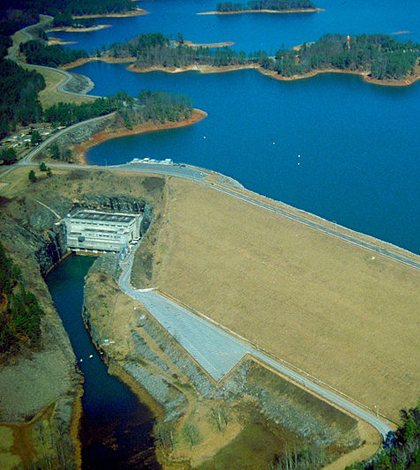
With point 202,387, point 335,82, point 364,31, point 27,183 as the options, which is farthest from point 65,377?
point 364,31

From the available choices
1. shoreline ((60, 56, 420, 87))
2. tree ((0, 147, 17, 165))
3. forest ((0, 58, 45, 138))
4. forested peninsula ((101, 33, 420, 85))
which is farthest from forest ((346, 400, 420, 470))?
forested peninsula ((101, 33, 420, 85))

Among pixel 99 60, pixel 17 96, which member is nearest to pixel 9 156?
pixel 17 96

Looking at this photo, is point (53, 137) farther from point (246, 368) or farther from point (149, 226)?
point (246, 368)

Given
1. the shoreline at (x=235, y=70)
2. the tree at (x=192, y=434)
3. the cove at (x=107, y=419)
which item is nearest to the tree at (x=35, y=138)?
the cove at (x=107, y=419)

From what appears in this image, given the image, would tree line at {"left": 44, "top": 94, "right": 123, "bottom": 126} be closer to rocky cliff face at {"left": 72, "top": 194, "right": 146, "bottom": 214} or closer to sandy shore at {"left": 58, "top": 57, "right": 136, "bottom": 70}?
rocky cliff face at {"left": 72, "top": 194, "right": 146, "bottom": 214}

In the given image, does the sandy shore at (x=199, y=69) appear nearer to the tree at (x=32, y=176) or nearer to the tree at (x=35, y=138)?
the tree at (x=35, y=138)

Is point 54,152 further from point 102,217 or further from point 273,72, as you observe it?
point 273,72
